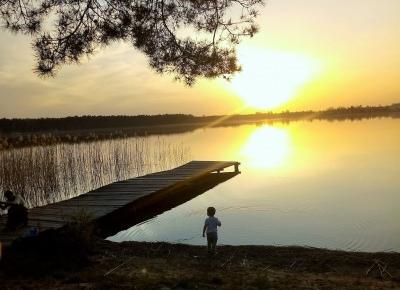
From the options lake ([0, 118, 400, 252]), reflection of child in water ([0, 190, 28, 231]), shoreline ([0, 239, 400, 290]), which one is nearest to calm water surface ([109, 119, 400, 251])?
lake ([0, 118, 400, 252])

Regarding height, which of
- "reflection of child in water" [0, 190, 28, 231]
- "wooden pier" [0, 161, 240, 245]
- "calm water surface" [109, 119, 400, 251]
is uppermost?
"reflection of child in water" [0, 190, 28, 231]

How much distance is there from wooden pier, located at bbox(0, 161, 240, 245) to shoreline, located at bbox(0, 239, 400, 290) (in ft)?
6.12

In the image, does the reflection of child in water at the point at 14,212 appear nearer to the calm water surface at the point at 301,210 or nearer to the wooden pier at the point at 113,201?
the wooden pier at the point at 113,201

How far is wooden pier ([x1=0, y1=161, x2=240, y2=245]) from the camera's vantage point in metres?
10.4

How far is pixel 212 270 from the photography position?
22.9ft

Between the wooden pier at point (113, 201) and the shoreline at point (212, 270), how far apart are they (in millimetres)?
1867

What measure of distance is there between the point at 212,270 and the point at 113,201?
7085mm

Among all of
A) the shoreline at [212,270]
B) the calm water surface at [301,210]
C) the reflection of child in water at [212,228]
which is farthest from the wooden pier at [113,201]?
the reflection of child in water at [212,228]

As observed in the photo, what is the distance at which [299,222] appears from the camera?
40.8 feet

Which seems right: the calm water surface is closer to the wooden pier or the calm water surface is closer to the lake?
the lake

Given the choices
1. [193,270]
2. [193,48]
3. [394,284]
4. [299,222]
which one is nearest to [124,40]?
[193,48]

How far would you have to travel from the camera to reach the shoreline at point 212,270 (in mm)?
5969

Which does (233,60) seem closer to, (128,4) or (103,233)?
(128,4)

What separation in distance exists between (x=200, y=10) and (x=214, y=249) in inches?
166
